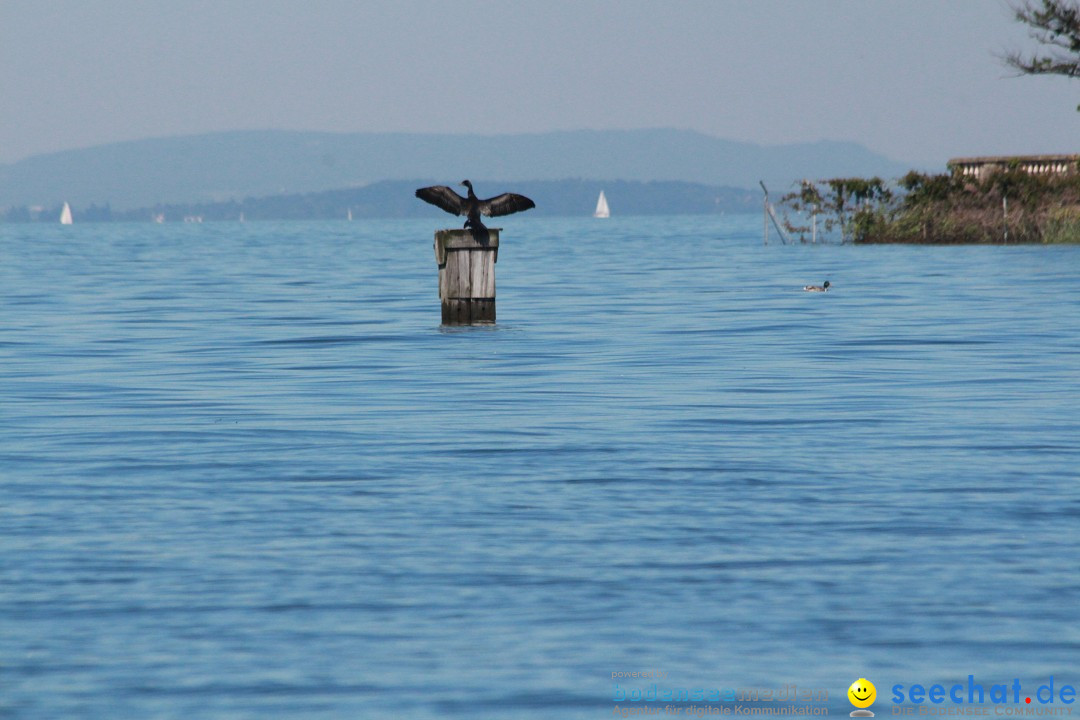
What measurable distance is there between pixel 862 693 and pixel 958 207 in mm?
55034

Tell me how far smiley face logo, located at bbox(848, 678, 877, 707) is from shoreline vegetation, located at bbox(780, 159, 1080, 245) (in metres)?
51.5

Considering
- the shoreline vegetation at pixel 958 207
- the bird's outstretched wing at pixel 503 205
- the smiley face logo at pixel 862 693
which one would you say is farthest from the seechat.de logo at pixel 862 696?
the shoreline vegetation at pixel 958 207

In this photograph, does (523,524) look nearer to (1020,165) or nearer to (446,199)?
(446,199)

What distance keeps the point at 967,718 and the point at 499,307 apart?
25.7 meters

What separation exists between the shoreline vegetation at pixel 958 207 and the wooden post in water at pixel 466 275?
118 feet

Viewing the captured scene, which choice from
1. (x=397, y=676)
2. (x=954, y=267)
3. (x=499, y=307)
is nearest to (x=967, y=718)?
(x=397, y=676)

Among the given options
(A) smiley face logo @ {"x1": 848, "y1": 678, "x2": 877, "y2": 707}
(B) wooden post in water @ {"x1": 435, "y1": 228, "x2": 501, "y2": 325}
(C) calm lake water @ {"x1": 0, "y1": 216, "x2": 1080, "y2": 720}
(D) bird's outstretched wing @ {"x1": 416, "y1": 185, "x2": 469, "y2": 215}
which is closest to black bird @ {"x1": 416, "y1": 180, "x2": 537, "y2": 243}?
(D) bird's outstretched wing @ {"x1": 416, "y1": 185, "x2": 469, "y2": 215}

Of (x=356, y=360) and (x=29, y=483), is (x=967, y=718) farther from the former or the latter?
(x=356, y=360)

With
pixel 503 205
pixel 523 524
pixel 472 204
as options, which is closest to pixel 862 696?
pixel 523 524

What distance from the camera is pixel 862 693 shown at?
6.05 m

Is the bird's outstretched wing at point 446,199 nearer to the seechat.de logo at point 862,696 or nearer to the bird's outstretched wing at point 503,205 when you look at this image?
the bird's outstretched wing at point 503,205

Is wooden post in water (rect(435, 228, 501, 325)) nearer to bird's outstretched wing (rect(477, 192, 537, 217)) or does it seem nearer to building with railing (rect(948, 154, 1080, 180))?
bird's outstretched wing (rect(477, 192, 537, 217))

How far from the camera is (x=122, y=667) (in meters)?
6.45

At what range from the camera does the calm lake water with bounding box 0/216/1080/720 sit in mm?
6418
